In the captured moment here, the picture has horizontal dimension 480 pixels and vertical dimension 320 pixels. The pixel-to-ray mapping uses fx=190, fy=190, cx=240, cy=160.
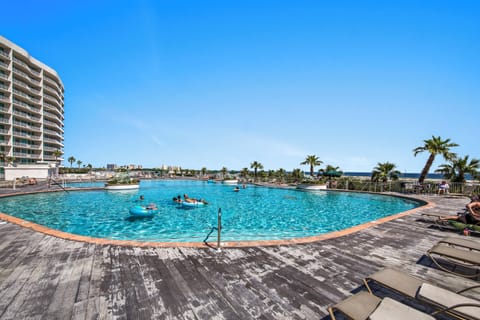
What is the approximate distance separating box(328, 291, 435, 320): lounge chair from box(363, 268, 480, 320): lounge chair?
0.38 m

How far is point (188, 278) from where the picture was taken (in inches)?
128

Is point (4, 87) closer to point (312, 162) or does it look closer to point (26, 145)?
Answer: point (26, 145)

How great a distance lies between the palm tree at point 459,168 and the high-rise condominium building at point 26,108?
183 feet

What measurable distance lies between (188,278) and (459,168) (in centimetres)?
2698

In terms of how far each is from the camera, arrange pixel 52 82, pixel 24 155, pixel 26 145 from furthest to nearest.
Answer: pixel 52 82 < pixel 26 145 < pixel 24 155

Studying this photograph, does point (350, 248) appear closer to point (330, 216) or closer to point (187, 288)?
point (187, 288)

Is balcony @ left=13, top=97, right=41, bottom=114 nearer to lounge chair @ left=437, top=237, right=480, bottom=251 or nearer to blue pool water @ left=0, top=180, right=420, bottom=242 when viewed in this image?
blue pool water @ left=0, top=180, right=420, bottom=242

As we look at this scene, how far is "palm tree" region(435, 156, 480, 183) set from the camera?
17703mm

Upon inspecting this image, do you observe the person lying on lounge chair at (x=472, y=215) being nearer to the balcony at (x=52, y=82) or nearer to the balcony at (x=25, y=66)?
the balcony at (x=25, y=66)

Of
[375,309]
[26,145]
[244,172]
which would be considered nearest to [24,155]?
[26,145]

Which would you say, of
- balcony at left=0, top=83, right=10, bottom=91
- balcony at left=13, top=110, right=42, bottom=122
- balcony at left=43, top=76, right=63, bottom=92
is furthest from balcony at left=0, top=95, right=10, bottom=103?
balcony at left=43, top=76, right=63, bottom=92

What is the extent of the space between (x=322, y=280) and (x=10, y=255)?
6.40 meters

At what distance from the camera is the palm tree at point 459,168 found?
1770 cm

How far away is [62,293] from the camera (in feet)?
9.34
